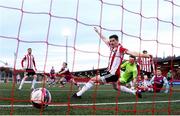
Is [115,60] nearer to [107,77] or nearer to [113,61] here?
[113,61]

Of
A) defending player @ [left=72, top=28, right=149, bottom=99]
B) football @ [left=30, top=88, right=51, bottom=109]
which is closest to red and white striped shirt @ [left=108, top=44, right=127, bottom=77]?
defending player @ [left=72, top=28, right=149, bottom=99]

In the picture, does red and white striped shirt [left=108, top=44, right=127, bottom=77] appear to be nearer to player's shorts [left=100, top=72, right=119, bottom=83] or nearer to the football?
player's shorts [left=100, top=72, right=119, bottom=83]

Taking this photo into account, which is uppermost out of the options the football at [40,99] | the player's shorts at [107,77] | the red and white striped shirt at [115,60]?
the red and white striped shirt at [115,60]

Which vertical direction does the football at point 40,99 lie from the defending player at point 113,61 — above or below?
below

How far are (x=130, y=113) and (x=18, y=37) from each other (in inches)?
100

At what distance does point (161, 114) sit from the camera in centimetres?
721

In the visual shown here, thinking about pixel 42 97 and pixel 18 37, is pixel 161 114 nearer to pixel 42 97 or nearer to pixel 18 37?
pixel 42 97

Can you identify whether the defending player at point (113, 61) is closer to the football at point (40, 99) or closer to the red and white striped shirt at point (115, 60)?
the red and white striped shirt at point (115, 60)

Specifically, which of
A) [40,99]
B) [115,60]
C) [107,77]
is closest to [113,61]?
[115,60]

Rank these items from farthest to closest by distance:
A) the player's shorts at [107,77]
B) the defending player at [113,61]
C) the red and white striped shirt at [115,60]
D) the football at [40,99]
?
the player's shorts at [107,77] → the red and white striped shirt at [115,60] → the defending player at [113,61] → the football at [40,99]

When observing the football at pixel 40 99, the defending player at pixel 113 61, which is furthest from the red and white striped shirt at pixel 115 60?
the football at pixel 40 99

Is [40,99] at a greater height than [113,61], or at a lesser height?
lesser

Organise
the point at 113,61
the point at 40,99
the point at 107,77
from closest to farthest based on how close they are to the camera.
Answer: the point at 40,99 < the point at 113,61 < the point at 107,77

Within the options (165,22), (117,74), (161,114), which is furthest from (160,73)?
(161,114)
